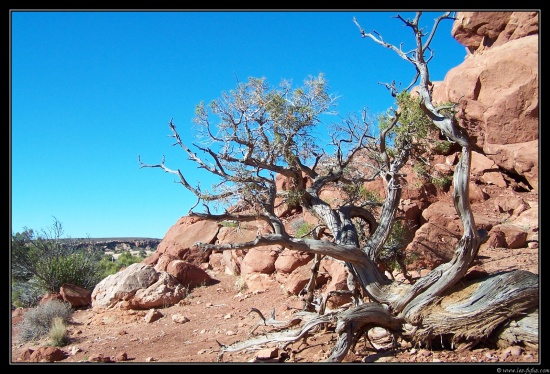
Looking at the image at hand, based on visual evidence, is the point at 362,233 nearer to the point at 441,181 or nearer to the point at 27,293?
the point at 441,181

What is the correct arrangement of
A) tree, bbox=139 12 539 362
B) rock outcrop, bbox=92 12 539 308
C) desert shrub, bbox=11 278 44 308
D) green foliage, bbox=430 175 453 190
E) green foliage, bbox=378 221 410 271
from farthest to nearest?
desert shrub, bbox=11 278 44 308
green foliage, bbox=430 175 453 190
rock outcrop, bbox=92 12 539 308
green foliage, bbox=378 221 410 271
tree, bbox=139 12 539 362

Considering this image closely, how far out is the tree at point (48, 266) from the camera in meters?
16.9

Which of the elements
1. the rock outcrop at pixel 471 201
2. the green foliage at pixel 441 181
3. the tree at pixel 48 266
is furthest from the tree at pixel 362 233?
the tree at pixel 48 266

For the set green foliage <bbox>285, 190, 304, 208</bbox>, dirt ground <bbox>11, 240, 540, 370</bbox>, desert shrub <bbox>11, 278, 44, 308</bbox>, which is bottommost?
dirt ground <bbox>11, 240, 540, 370</bbox>

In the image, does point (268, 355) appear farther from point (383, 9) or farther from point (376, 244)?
point (383, 9)

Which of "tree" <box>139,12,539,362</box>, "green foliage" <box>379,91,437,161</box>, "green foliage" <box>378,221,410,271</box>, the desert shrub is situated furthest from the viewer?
the desert shrub

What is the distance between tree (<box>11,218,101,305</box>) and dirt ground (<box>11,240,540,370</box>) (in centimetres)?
137

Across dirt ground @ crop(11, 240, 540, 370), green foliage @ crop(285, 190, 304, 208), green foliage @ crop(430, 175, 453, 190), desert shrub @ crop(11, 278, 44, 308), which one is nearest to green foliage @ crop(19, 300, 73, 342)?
dirt ground @ crop(11, 240, 540, 370)

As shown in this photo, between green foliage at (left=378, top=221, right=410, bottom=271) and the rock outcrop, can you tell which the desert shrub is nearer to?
the rock outcrop

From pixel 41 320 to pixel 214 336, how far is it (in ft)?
18.2

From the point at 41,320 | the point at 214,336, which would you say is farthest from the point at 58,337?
the point at 214,336

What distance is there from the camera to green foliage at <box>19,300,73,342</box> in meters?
12.6

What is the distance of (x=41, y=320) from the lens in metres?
12.9
